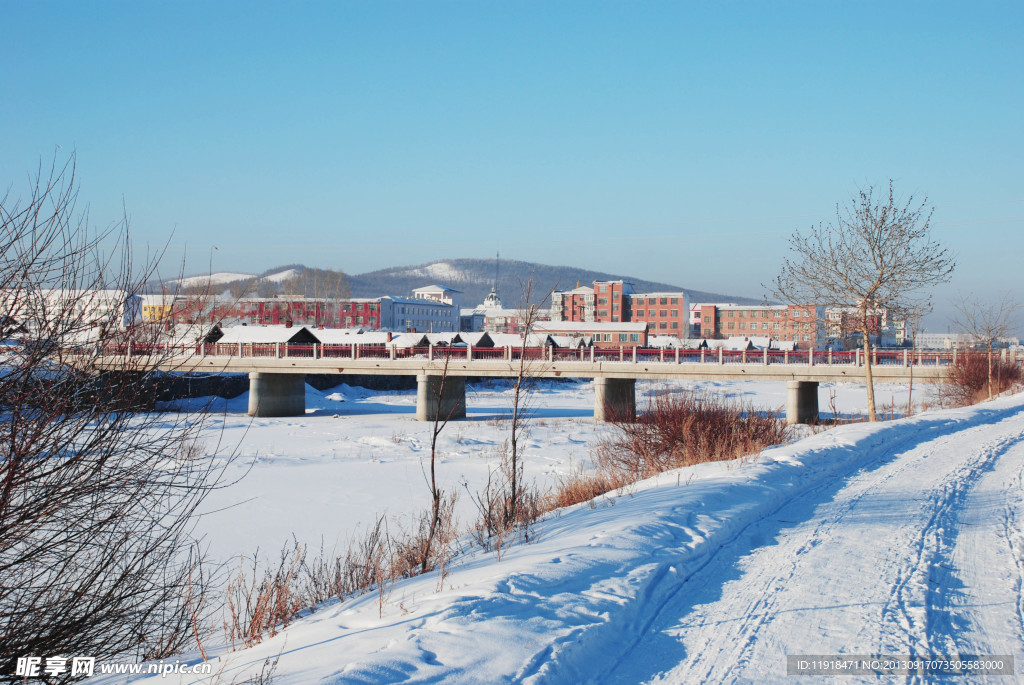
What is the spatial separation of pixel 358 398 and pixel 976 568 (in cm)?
5482

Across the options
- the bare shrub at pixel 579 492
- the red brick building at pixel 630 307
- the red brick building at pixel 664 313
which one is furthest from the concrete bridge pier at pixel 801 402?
the red brick building at pixel 664 313

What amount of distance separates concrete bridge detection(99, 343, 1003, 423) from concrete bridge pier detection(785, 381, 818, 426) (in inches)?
2.0

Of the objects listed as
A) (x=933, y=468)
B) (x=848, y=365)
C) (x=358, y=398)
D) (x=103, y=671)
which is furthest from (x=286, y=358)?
(x=103, y=671)

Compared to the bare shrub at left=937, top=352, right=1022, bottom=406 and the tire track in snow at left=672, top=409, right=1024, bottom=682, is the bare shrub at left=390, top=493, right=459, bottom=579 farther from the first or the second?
the bare shrub at left=937, top=352, right=1022, bottom=406

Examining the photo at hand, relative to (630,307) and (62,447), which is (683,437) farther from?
(630,307)

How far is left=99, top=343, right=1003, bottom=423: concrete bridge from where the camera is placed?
37.3 metres

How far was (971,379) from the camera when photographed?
37.6m

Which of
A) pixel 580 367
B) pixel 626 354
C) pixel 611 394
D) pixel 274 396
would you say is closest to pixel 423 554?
pixel 580 367

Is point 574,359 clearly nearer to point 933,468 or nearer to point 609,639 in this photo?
point 933,468

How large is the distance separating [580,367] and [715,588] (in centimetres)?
3455

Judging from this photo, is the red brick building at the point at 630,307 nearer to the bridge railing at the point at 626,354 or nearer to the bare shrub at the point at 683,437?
the bridge railing at the point at 626,354

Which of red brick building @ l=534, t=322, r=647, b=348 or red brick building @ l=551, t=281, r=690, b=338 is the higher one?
red brick building @ l=551, t=281, r=690, b=338

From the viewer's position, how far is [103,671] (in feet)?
17.4

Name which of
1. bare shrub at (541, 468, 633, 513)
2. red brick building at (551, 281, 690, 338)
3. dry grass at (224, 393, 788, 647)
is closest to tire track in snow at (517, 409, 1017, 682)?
dry grass at (224, 393, 788, 647)
